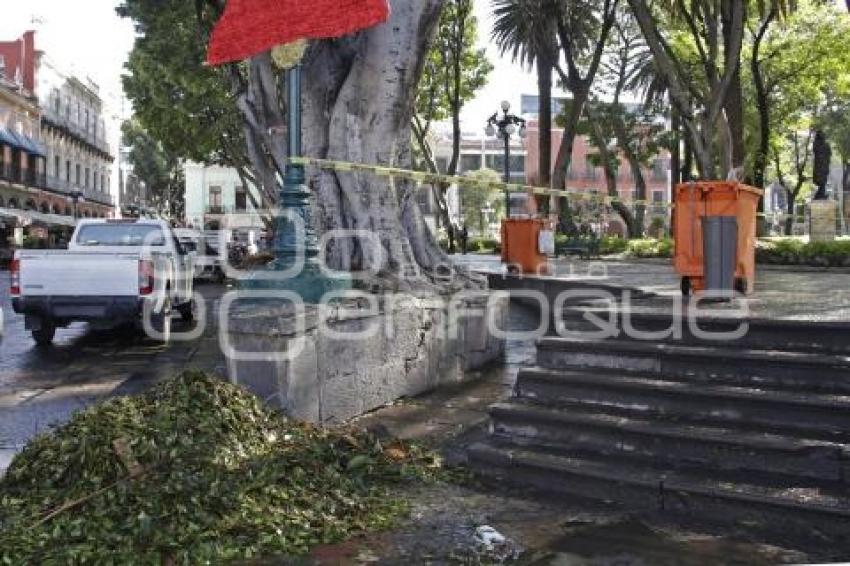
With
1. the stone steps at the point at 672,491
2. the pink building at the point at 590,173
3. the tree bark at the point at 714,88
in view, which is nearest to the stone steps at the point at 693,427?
the stone steps at the point at 672,491

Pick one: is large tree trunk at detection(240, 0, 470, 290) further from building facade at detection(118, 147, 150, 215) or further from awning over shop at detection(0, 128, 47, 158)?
building facade at detection(118, 147, 150, 215)

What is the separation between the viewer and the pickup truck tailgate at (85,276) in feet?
34.6

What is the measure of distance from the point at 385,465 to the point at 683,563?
1.93 meters

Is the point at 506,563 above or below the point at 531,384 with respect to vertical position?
below

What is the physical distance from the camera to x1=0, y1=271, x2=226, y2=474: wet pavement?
674 cm

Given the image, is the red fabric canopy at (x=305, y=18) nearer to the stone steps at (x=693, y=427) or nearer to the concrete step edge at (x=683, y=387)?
the stone steps at (x=693, y=427)

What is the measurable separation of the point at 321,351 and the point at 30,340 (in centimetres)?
715

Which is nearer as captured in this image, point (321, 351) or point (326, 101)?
point (321, 351)

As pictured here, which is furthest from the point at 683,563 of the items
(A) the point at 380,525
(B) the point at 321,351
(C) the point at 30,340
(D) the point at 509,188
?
(C) the point at 30,340

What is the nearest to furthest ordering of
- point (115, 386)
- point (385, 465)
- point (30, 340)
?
point (385, 465) < point (115, 386) < point (30, 340)

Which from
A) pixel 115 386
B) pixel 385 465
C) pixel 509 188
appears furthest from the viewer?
pixel 509 188

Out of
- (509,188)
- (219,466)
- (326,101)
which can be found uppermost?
(326,101)

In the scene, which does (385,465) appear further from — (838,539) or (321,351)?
(838,539)

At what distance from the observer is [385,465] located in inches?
201
